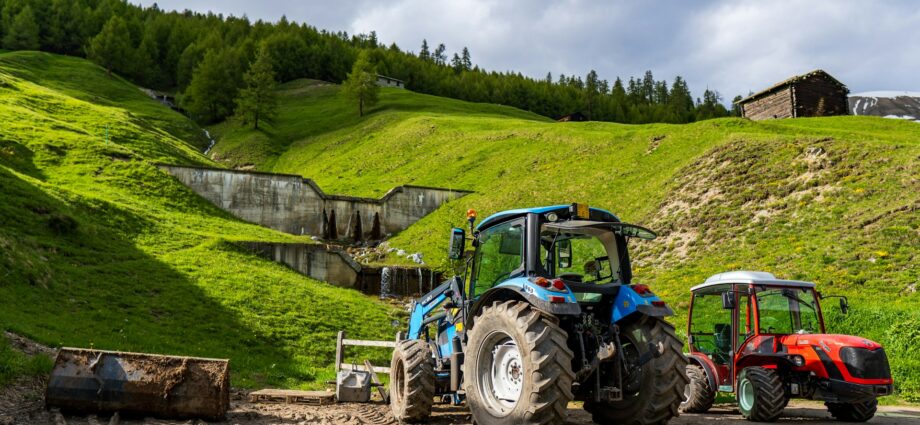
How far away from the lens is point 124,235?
1004 inches

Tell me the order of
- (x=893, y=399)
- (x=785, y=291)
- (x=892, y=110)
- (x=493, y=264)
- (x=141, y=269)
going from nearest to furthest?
(x=493, y=264), (x=785, y=291), (x=893, y=399), (x=141, y=269), (x=892, y=110)

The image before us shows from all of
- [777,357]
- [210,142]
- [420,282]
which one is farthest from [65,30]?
[777,357]

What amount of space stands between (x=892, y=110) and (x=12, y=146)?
264ft

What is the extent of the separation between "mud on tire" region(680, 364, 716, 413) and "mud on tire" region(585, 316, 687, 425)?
4848 millimetres

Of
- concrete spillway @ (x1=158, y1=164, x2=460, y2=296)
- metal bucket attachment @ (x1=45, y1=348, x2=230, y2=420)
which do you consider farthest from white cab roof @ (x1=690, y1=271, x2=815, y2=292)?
concrete spillway @ (x1=158, y1=164, x2=460, y2=296)

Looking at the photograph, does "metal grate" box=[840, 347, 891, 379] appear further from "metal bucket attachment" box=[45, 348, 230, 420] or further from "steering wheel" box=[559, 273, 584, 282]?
"metal bucket attachment" box=[45, 348, 230, 420]

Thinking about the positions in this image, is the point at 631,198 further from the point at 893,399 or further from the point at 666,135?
the point at 893,399

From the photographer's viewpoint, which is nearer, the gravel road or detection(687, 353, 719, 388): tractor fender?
the gravel road

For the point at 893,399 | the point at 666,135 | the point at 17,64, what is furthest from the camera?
the point at 17,64

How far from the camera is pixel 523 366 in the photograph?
275 inches

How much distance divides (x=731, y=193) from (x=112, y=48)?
107 m

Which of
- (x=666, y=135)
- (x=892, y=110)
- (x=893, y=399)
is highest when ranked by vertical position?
(x=892, y=110)

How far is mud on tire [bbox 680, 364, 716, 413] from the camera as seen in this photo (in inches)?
476

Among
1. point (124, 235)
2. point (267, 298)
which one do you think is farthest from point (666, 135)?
point (124, 235)
